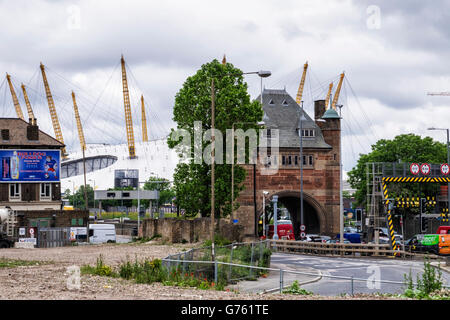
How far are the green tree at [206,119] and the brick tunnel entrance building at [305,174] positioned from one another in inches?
878

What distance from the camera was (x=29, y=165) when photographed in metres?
81.5

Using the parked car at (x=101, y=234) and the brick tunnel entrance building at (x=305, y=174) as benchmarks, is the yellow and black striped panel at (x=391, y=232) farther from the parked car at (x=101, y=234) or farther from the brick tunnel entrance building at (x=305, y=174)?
the parked car at (x=101, y=234)

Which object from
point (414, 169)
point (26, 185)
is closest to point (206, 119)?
point (414, 169)

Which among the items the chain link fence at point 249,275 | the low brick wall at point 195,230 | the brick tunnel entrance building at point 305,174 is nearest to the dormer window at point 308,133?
the brick tunnel entrance building at point 305,174

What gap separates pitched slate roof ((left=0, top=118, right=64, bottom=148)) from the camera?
3206 inches

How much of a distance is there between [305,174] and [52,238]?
3392 cm

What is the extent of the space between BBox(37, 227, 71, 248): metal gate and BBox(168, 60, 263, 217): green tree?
11.6 metres

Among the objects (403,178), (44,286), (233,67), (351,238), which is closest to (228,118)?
(233,67)

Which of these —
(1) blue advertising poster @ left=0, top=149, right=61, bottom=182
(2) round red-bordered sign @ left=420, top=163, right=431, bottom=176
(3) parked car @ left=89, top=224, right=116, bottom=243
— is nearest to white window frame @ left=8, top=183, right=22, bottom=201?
(1) blue advertising poster @ left=0, top=149, right=61, bottom=182

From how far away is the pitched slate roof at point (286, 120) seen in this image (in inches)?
3248

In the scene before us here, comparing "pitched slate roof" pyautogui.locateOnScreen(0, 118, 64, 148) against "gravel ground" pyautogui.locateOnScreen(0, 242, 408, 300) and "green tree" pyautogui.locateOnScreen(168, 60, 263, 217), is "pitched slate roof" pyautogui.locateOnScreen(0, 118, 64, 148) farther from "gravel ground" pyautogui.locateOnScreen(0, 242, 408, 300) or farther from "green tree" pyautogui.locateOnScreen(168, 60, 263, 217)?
"gravel ground" pyautogui.locateOnScreen(0, 242, 408, 300)

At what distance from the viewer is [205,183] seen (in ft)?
180

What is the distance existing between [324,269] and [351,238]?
39.7 m
